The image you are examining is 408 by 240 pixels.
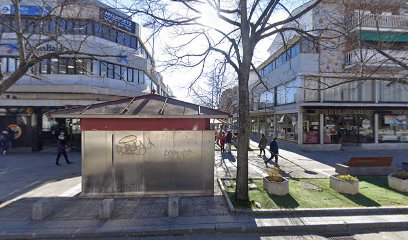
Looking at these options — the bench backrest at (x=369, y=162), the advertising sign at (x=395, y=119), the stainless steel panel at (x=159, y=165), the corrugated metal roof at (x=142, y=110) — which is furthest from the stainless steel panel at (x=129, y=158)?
the advertising sign at (x=395, y=119)

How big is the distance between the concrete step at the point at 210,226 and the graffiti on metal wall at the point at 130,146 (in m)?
2.36

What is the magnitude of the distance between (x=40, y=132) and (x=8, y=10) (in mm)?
9007

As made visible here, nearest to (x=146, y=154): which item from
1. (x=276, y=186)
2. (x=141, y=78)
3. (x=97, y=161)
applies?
(x=97, y=161)

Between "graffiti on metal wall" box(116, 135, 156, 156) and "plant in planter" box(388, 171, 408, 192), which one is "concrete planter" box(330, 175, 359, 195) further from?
"graffiti on metal wall" box(116, 135, 156, 156)

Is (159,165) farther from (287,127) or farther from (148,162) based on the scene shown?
(287,127)

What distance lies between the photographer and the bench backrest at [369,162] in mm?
10711

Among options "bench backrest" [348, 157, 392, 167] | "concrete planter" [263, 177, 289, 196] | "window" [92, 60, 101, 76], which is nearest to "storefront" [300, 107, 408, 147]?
"bench backrest" [348, 157, 392, 167]

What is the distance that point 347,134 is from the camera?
2028cm

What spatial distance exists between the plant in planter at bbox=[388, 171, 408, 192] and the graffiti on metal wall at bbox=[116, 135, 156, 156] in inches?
349

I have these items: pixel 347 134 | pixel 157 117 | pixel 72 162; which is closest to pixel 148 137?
pixel 157 117

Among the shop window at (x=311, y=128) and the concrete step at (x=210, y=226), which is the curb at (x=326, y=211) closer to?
the concrete step at (x=210, y=226)

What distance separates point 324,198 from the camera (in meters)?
7.58

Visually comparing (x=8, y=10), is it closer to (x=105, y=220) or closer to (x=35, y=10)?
(x=35, y=10)

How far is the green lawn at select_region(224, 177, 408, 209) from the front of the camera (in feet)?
22.9
